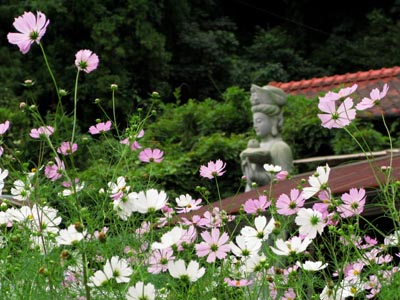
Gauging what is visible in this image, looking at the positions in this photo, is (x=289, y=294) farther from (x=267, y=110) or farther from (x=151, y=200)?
(x=267, y=110)

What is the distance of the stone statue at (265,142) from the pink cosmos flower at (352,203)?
4872 mm

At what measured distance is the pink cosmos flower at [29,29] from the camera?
6.09 feet

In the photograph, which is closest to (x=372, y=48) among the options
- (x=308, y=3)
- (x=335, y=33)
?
(x=335, y=33)

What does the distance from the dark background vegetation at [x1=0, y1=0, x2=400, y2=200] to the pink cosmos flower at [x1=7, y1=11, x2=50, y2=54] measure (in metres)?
6.91

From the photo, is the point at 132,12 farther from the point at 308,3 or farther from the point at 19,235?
the point at 19,235

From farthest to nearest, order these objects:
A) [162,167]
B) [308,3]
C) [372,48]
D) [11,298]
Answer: [308,3] < [372,48] < [162,167] < [11,298]

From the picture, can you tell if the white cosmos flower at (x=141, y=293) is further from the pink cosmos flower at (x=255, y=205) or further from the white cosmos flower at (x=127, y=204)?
the pink cosmos flower at (x=255, y=205)

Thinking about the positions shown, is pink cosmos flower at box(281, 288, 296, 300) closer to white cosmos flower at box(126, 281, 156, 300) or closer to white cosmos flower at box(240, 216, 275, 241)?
white cosmos flower at box(240, 216, 275, 241)

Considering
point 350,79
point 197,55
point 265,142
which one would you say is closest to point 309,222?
point 265,142

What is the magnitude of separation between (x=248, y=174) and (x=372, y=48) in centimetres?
1314

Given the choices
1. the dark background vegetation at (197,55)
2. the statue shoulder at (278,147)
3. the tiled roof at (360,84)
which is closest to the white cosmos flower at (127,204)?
the statue shoulder at (278,147)

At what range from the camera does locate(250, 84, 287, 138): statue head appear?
7.42 metres

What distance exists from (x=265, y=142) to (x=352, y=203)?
17.8ft

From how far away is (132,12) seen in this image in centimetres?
1747
